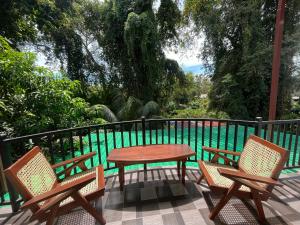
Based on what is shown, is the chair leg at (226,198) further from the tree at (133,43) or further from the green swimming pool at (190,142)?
the tree at (133,43)

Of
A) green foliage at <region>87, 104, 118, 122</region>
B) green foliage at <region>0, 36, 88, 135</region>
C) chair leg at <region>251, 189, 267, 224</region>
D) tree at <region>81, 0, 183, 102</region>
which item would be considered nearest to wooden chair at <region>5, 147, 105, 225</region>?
chair leg at <region>251, 189, 267, 224</region>

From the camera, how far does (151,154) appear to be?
2.29 m

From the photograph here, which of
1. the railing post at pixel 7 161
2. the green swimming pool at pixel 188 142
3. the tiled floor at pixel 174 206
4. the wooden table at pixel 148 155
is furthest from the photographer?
the green swimming pool at pixel 188 142

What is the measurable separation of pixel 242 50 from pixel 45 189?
8916 millimetres

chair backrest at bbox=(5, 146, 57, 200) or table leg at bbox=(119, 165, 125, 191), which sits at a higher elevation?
chair backrest at bbox=(5, 146, 57, 200)

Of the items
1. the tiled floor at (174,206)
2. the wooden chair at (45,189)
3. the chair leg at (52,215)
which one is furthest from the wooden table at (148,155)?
the chair leg at (52,215)

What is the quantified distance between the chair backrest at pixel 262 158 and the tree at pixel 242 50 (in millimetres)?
6181

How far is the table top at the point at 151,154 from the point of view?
2.12 metres

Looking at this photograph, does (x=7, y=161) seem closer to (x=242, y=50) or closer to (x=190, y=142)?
(x=190, y=142)

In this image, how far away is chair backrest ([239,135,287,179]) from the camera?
167 cm

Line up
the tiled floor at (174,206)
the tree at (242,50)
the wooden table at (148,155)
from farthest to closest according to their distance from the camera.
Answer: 1. the tree at (242,50)
2. the wooden table at (148,155)
3. the tiled floor at (174,206)

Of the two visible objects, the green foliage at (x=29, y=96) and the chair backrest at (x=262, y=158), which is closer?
the chair backrest at (x=262, y=158)

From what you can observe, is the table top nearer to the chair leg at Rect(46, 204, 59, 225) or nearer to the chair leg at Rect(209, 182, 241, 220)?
the chair leg at Rect(209, 182, 241, 220)

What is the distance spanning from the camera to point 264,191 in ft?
5.26
